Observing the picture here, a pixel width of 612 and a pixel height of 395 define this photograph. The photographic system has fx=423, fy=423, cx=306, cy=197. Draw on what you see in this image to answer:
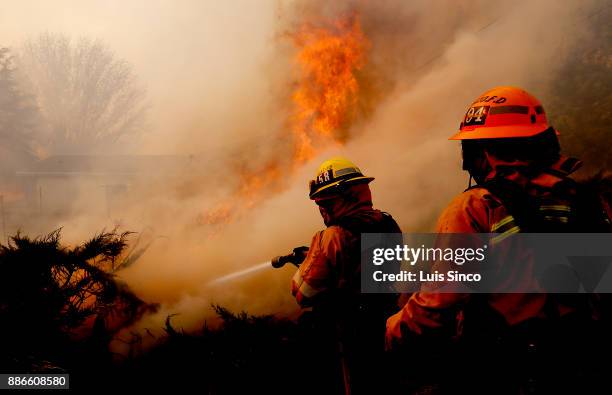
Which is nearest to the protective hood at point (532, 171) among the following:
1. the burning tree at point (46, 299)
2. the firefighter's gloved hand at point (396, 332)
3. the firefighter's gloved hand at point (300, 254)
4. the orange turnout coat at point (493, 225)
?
the orange turnout coat at point (493, 225)

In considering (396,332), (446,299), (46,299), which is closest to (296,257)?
(396,332)

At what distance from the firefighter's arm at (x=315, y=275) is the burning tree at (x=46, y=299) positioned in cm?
218

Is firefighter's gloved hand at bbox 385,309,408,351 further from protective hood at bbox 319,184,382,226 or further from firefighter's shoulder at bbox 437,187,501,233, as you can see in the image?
protective hood at bbox 319,184,382,226

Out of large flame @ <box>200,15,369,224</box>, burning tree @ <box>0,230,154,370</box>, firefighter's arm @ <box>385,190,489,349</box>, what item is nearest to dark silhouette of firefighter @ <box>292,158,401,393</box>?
firefighter's arm @ <box>385,190,489,349</box>

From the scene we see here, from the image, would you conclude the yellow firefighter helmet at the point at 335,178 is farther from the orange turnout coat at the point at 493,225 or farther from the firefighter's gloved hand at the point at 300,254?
the orange turnout coat at the point at 493,225

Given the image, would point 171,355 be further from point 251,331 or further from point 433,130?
point 433,130

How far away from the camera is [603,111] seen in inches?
269

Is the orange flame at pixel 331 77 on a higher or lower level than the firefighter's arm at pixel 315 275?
higher

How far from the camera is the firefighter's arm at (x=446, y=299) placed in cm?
175

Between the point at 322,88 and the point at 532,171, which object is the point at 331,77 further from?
the point at 532,171

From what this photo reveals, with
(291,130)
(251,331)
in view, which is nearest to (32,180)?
(291,130)

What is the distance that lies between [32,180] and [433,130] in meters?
26.6

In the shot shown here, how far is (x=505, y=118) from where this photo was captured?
196 cm

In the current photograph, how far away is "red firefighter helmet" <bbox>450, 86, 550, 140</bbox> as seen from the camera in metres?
1.91
